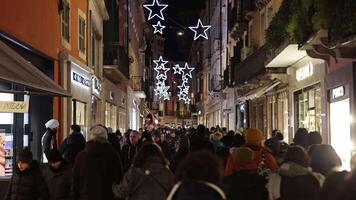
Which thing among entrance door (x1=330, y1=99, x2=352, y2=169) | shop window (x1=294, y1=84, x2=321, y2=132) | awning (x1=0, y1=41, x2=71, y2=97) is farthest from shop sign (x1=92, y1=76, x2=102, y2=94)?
awning (x1=0, y1=41, x2=71, y2=97)

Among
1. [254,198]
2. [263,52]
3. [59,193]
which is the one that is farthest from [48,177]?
[263,52]

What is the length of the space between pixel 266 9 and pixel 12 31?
15970 millimetres

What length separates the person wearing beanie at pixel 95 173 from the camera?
9.14m

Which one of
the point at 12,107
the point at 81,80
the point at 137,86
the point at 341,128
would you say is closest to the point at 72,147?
the point at 12,107

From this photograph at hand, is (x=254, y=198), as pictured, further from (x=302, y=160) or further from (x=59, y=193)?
(x=59, y=193)

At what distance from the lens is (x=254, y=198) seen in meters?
7.16

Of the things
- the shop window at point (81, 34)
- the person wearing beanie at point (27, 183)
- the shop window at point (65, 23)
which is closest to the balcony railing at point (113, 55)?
the shop window at point (81, 34)

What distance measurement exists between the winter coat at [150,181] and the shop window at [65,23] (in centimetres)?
1163

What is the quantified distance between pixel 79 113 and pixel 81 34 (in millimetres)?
2760

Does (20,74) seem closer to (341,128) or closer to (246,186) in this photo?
(246,186)

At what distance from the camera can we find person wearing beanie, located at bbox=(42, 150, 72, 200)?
944 cm

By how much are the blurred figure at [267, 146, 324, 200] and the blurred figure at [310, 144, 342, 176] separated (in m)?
0.31

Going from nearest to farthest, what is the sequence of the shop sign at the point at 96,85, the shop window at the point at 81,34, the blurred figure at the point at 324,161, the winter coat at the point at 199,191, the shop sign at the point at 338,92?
the winter coat at the point at 199,191, the blurred figure at the point at 324,161, the shop sign at the point at 338,92, the shop window at the point at 81,34, the shop sign at the point at 96,85

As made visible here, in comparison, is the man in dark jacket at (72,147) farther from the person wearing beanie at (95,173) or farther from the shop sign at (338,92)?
the shop sign at (338,92)
